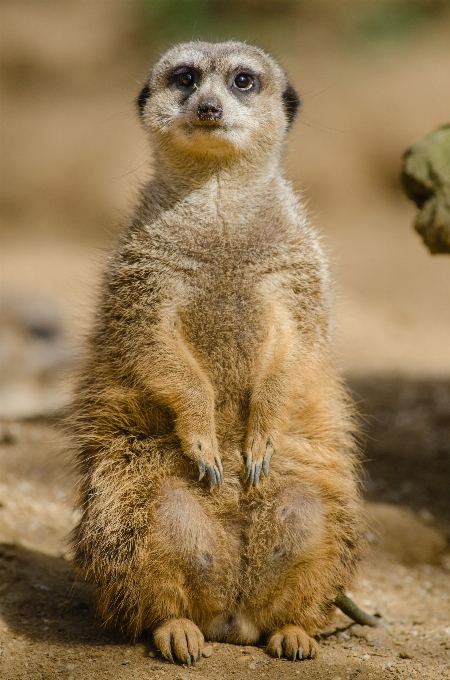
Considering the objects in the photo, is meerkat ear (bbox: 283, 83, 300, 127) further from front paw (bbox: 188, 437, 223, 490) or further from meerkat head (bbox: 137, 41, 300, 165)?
front paw (bbox: 188, 437, 223, 490)

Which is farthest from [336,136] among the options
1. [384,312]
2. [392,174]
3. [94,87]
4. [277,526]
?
[277,526]

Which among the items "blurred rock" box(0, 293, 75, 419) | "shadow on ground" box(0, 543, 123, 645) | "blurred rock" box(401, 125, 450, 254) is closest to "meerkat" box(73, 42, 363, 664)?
"shadow on ground" box(0, 543, 123, 645)

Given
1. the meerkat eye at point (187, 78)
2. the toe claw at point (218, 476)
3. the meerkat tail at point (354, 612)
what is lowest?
the meerkat tail at point (354, 612)

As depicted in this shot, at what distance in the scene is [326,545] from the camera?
2.83m

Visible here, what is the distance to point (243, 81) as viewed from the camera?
3.20m

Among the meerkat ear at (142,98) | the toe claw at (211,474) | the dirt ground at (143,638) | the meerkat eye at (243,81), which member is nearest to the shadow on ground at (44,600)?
the dirt ground at (143,638)

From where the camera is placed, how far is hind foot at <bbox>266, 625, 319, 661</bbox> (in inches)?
105

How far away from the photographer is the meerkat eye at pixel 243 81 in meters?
3.19

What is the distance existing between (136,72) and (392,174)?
5002 mm

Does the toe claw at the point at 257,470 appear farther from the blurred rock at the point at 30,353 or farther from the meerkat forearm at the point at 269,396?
the blurred rock at the point at 30,353

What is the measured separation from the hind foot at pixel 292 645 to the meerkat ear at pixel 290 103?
1.94 metres

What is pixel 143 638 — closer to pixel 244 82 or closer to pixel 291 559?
pixel 291 559

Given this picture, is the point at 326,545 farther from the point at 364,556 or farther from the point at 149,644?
the point at 149,644

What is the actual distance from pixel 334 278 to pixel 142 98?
41.6 inches
